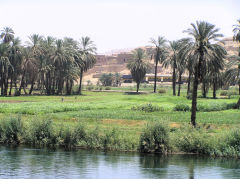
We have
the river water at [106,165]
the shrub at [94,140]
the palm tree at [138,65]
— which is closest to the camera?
the river water at [106,165]

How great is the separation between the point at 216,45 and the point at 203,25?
2807mm

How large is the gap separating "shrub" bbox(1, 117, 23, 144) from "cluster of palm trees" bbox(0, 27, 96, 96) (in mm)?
63115

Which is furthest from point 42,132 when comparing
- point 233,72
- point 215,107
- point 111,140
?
point 233,72

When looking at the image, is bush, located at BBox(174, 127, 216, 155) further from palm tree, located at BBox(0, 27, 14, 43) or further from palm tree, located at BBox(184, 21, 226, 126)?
palm tree, located at BBox(0, 27, 14, 43)

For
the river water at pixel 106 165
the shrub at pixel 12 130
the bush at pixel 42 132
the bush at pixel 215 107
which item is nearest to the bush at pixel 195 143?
the river water at pixel 106 165

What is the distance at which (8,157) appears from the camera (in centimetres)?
3850

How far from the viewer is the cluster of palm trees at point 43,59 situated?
10994cm

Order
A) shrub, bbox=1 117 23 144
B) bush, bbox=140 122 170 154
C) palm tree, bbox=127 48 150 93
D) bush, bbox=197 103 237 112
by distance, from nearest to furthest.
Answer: bush, bbox=140 122 170 154 → shrub, bbox=1 117 23 144 → bush, bbox=197 103 237 112 → palm tree, bbox=127 48 150 93

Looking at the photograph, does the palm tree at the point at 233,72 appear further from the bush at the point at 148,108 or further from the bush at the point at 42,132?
the bush at the point at 42,132

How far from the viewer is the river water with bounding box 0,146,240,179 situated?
3416 centimetres

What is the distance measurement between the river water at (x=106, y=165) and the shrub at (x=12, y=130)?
9.53 ft

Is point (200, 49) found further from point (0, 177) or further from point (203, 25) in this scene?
point (0, 177)

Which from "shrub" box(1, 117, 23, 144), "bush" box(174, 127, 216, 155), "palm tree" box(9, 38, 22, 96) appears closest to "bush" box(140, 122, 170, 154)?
"bush" box(174, 127, 216, 155)

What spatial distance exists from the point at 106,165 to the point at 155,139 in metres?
6.18
